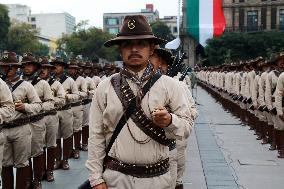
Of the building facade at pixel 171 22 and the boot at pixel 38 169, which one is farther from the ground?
the building facade at pixel 171 22

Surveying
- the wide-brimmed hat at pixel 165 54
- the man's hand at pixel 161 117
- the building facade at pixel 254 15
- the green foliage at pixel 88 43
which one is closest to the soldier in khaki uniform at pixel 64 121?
the wide-brimmed hat at pixel 165 54

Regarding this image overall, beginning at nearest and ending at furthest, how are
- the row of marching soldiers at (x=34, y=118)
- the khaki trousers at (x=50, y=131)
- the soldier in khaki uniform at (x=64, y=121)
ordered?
1. the row of marching soldiers at (x=34, y=118)
2. the khaki trousers at (x=50, y=131)
3. the soldier in khaki uniform at (x=64, y=121)

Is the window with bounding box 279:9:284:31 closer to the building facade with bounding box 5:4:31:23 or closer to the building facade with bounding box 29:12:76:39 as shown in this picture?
the building facade with bounding box 29:12:76:39

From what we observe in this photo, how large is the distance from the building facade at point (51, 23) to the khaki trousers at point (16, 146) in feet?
519

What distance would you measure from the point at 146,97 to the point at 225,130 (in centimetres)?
1189

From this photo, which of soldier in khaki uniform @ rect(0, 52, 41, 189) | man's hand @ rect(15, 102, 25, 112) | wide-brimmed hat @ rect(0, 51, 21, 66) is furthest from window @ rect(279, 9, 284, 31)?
man's hand @ rect(15, 102, 25, 112)

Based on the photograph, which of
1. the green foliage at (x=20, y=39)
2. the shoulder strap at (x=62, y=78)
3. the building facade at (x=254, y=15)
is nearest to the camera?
the shoulder strap at (x=62, y=78)

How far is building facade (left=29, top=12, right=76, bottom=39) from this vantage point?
16375 cm

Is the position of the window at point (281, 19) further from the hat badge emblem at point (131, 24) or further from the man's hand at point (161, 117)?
the man's hand at point (161, 117)

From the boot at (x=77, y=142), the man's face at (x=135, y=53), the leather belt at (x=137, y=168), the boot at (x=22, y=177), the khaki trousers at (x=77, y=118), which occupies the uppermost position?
the man's face at (x=135, y=53)

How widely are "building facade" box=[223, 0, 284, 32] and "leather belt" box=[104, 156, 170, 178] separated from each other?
79555 millimetres

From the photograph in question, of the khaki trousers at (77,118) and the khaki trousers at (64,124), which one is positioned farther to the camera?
the khaki trousers at (77,118)

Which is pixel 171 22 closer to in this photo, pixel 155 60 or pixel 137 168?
pixel 155 60

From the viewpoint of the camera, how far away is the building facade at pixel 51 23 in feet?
537
